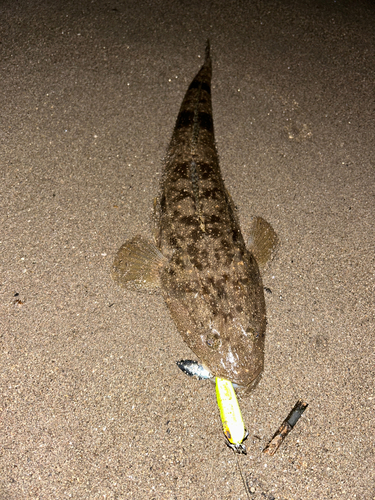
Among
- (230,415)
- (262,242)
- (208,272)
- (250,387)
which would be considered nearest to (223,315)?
(208,272)

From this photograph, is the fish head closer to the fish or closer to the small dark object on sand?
the fish

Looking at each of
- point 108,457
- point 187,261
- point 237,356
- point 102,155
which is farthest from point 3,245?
point 237,356

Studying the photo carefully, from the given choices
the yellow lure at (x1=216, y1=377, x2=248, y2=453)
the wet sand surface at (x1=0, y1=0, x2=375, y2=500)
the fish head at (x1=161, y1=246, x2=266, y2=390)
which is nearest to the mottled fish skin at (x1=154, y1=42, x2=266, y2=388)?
the fish head at (x1=161, y1=246, x2=266, y2=390)

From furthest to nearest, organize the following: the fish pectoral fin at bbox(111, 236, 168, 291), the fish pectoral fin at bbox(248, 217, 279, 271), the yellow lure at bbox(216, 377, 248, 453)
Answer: the fish pectoral fin at bbox(248, 217, 279, 271) → the fish pectoral fin at bbox(111, 236, 168, 291) → the yellow lure at bbox(216, 377, 248, 453)

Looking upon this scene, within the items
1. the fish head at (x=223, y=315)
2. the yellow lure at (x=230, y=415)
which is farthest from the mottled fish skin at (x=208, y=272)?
the yellow lure at (x=230, y=415)

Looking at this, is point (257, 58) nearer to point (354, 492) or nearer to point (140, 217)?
point (140, 217)

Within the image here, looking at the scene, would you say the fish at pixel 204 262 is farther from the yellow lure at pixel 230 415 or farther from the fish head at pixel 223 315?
the yellow lure at pixel 230 415
